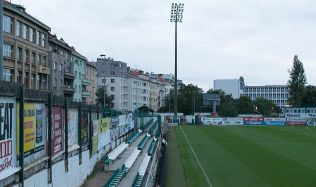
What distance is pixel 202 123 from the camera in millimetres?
86938

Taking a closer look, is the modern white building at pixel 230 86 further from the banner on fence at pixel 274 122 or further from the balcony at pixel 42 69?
the balcony at pixel 42 69

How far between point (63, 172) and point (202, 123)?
244 ft

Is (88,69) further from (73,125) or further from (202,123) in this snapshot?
(73,125)

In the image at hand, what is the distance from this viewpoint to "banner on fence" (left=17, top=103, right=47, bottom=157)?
9741 millimetres

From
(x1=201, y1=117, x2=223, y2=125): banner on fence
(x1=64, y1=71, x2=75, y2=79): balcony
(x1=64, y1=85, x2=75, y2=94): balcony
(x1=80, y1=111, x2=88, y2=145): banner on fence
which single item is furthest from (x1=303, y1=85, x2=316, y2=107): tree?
(x1=80, y1=111, x2=88, y2=145): banner on fence

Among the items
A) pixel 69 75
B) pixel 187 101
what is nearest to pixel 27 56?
pixel 69 75

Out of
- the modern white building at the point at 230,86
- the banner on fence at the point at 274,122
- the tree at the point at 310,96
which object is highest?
the modern white building at the point at 230,86

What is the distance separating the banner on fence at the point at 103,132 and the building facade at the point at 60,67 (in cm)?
4296

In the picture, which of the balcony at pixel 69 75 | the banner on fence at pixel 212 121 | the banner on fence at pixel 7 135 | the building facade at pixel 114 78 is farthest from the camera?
the building facade at pixel 114 78

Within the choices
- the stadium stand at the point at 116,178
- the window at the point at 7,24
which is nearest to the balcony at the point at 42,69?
the window at the point at 7,24

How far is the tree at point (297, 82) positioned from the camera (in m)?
111

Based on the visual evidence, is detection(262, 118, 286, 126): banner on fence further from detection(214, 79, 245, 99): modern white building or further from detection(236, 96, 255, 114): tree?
detection(214, 79, 245, 99): modern white building

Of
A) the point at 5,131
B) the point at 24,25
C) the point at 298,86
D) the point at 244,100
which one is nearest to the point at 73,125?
the point at 5,131

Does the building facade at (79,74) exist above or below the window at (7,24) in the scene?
below
